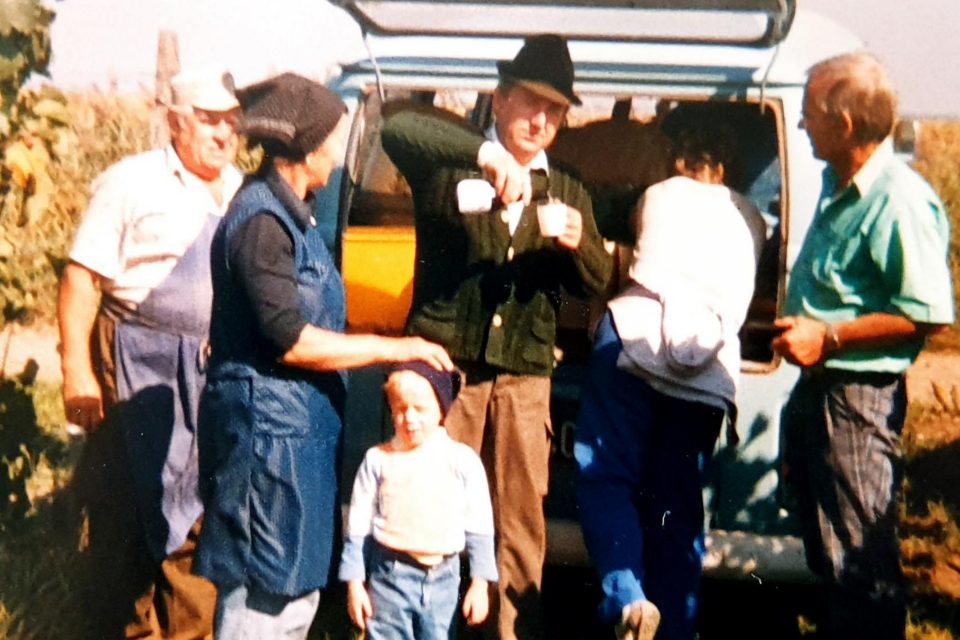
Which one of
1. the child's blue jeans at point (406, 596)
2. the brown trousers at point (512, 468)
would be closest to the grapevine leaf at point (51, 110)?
the brown trousers at point (512, 468)

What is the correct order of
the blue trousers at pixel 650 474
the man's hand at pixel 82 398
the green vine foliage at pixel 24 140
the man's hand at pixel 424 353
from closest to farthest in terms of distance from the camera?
the man's hand at pixel 424 353 < the green vine foliage at pixel 24 140 < the blue trousers at pixel 650 474 < the man's hand at pixel 82 398

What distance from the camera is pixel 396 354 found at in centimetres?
277

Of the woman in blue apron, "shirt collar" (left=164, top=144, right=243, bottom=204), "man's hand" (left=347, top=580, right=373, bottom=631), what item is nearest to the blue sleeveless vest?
the woman in blue apron

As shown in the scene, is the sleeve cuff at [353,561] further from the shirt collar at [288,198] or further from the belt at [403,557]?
the shirt collar at [288,198]

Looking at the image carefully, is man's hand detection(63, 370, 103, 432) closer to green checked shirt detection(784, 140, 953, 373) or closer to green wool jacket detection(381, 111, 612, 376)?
green wool jacket detection(381, 111, 612, 376)

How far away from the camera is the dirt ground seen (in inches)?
135

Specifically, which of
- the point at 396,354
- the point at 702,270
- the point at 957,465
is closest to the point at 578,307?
the point at 702,270

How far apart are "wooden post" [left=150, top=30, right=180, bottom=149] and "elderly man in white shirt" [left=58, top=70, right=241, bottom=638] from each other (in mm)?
71

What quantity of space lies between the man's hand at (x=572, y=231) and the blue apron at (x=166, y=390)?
0.99 metres

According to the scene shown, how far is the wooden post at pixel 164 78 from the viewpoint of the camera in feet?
11.0

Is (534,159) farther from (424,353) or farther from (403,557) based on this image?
(403,557)

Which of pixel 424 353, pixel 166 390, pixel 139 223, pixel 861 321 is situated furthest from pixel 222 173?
pixel 861 321

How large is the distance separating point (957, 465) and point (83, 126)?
3.33 metres

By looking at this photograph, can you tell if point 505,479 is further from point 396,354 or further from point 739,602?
point 739,602
